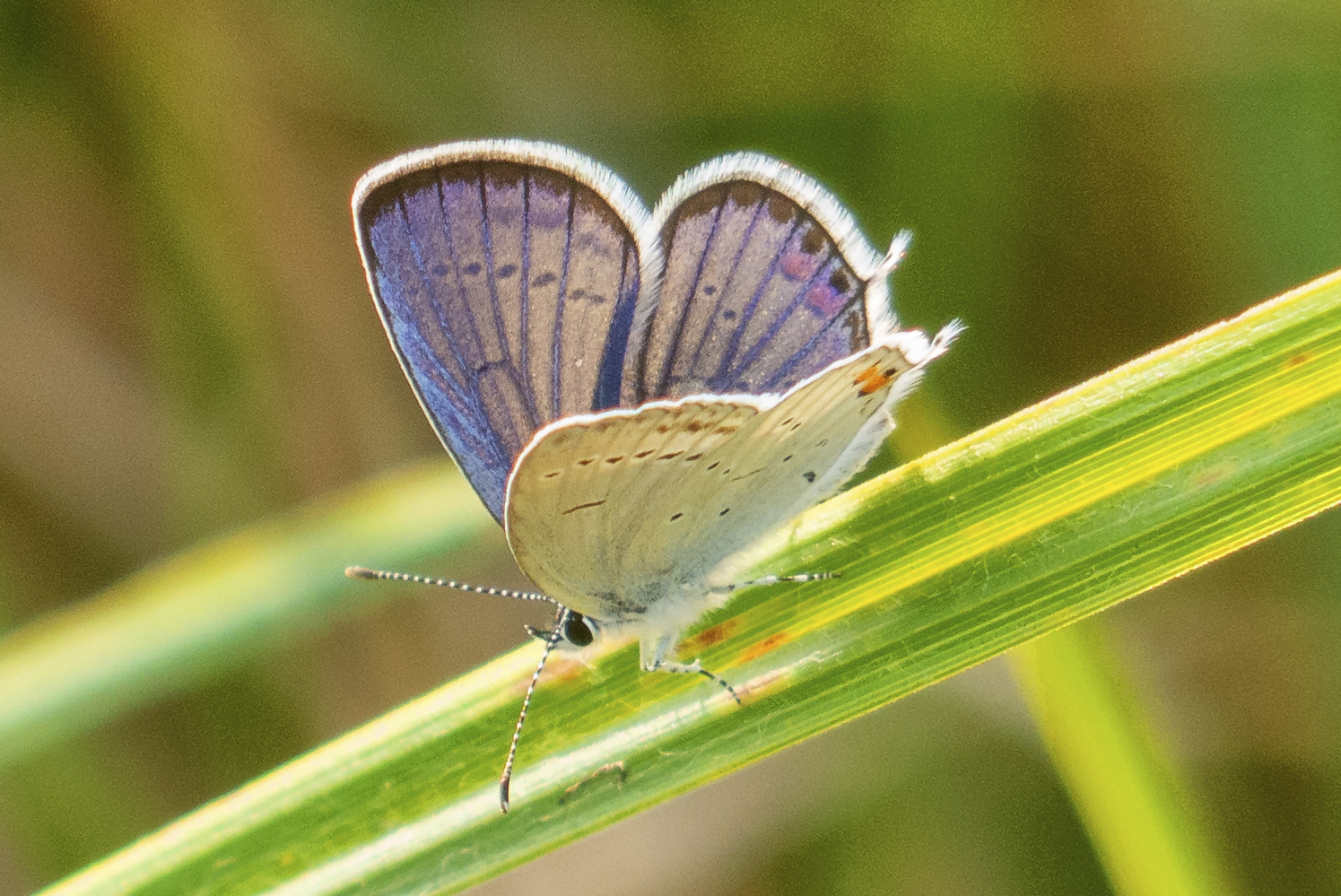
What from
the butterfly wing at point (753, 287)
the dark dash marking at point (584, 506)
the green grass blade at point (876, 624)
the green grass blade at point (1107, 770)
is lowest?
the green grass blade at point (1107, 770)

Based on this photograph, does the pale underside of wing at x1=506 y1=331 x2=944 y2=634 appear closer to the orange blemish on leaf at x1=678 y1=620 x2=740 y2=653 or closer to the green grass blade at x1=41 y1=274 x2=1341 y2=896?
the orange blemish on leaf at x1=678 y1=620 x2=740 y2=653

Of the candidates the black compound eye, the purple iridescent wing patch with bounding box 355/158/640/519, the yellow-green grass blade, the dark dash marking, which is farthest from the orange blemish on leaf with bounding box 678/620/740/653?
the yellow-green grass blade

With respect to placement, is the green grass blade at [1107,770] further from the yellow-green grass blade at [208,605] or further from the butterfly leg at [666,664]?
the yellow-green grass blade at [208,605]

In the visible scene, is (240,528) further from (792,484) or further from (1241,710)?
(1241,710)

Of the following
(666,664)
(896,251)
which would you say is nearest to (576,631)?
(666,664)

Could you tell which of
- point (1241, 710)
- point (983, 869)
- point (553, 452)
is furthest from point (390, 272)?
point (1241, 710)

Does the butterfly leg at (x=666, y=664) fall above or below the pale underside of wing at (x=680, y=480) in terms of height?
below

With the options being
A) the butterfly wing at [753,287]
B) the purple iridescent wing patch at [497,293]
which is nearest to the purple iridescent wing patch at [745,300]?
the butterfly wing at [753,287]

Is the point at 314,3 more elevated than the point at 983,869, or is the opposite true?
the point at 314,3
